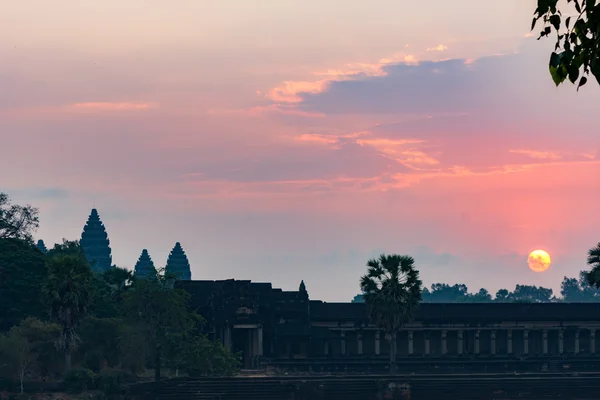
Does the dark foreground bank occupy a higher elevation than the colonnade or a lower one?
lower

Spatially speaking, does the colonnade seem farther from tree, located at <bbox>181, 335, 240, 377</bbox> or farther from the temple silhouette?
tree, located at <bbox>181, 335, 240, 377</bbox>

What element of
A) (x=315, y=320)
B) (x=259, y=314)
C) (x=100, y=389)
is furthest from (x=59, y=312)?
(x=315, y=320)

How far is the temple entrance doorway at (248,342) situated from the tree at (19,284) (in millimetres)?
18141

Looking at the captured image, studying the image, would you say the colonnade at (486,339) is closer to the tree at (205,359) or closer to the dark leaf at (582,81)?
the tree at (205,359)

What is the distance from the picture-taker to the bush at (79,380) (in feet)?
272

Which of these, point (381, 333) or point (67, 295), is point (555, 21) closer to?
point (67, 295)

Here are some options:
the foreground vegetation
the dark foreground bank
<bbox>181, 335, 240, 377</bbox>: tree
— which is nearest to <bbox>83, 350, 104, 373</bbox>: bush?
the foreground vegetation

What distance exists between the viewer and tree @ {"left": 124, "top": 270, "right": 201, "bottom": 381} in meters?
90.8

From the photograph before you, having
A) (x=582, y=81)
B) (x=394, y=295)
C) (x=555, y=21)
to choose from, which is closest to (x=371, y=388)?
(x=394, y=295)

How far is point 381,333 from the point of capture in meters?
117

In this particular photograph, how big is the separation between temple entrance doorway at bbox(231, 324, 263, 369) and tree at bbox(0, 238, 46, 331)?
59.5 ft

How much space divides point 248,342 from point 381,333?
50.4 feet

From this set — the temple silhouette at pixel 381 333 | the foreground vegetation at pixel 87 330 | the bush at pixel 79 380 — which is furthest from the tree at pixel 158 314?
the temple silhouette at pixel 381 333

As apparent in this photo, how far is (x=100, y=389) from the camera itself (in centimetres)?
8375
